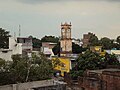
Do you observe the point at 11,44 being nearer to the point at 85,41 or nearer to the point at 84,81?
the point at 84,81

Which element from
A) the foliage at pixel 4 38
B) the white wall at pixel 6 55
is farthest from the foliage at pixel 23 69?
the foliage at pixel 4 38

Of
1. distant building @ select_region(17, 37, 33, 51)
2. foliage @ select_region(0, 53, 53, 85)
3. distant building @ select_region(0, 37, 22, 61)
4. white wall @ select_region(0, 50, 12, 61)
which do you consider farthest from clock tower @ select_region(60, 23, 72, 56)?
foliage @ select_region(0, 53, 53, 85)

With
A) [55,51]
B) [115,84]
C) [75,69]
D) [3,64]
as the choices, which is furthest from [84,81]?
[55,51]

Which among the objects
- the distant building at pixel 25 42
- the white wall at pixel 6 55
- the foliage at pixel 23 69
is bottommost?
the foliage at pixel 23 69

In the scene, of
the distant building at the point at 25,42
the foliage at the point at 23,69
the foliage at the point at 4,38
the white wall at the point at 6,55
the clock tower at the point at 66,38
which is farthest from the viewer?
the clock tower at the point at 66,38

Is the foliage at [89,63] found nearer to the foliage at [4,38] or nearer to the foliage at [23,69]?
the foliage at [23,69]

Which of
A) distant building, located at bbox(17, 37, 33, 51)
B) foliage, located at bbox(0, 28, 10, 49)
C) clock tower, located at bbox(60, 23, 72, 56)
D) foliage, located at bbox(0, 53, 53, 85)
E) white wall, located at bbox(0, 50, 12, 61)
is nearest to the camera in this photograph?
foliage, located at bbox(0, 53, 53, 85)

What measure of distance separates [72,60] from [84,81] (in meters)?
16.9

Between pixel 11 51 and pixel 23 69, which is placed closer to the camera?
pixel 23 69

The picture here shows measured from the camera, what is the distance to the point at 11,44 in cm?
4038

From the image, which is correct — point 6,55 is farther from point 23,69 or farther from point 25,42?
point 25,42

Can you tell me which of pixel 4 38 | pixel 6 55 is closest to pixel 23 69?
pixel 6 55

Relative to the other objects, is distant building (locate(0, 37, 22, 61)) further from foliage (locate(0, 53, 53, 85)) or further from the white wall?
foliage (locate(0, 53, 53, 85))

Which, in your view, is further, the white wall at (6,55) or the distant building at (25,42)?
the distant building at (25,42)
